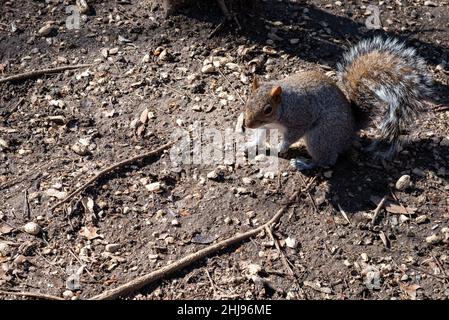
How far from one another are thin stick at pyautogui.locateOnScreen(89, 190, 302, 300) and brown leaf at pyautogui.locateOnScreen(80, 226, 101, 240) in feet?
1.18

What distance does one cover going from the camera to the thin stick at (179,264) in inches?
109

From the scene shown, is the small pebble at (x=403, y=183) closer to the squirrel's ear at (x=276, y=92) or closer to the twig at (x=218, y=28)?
the squirrel's ear at (x=276, y=92)

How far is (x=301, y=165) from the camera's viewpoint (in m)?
3.34

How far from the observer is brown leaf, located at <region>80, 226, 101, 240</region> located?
3.04 m

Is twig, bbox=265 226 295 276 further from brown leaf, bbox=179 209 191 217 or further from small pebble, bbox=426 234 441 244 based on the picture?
small pebble, bbox=426 234 441 244

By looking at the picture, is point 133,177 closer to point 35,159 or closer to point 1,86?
point 35,159

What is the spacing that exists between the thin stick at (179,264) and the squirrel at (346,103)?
0.45 meters

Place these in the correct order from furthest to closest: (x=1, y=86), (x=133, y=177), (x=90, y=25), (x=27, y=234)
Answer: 1. (x=90, y=25)
2. (x=1, y=86)
3. (x=133, y=177)
4. (x=27, y=234)

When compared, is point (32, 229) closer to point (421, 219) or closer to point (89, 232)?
point (89, 232)

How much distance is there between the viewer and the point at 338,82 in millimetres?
3689

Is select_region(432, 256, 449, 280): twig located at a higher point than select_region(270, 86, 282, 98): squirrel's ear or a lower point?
lower

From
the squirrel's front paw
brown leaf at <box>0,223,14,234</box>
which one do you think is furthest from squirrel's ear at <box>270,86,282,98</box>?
brown leaf at <box>0,223,14,234</box>

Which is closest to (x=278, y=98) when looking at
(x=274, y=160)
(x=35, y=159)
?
(x=274, y=160)

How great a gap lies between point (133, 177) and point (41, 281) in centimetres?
76
